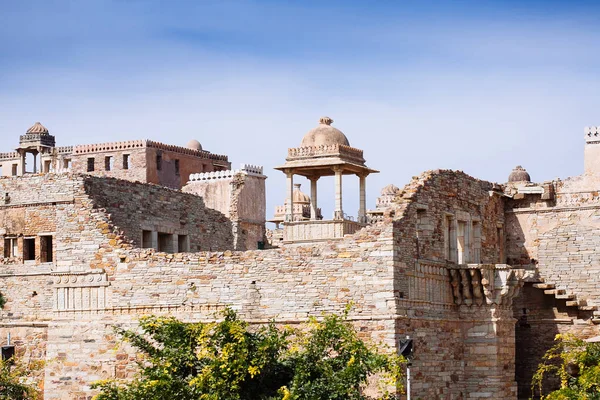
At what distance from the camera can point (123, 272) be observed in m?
32.9

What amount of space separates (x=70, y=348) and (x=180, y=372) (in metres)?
6.47

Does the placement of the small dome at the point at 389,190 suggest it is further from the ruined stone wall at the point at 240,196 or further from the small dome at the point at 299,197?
the ruined stone wall at the point at 240,196

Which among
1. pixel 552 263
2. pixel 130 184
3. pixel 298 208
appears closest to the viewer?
pixel 130 184

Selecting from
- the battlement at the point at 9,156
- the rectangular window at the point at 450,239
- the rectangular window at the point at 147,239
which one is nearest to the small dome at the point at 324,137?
the rectangular window at the point at 147,239

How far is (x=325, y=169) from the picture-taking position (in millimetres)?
45281

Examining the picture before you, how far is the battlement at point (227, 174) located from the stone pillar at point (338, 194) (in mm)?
3727

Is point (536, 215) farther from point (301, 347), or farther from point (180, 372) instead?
point (180, 372)

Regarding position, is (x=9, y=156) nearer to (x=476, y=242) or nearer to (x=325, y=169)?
(x=325, y=169)

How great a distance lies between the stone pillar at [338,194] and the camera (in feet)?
147

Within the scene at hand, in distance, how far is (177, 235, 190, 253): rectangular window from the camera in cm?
3697

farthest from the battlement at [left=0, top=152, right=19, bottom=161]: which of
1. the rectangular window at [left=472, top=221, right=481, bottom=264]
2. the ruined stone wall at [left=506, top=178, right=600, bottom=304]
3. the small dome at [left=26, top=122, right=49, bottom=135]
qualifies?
the rectangular window at [left=472, top=221, right=481, bottom=264]

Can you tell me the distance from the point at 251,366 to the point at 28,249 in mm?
10929

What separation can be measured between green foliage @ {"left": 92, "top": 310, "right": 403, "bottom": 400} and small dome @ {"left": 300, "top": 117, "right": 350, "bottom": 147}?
57.6 feet

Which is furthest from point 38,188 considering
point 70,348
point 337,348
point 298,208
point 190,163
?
point 298,208
